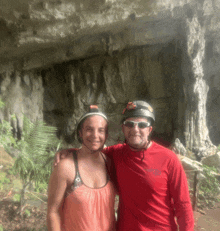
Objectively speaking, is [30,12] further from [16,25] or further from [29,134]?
[29,134]

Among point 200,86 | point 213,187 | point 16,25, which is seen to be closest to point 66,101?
point 16,25

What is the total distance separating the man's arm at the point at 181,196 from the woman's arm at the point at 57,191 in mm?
695

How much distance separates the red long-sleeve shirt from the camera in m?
Answer: 1.39

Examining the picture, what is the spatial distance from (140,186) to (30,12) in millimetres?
4403

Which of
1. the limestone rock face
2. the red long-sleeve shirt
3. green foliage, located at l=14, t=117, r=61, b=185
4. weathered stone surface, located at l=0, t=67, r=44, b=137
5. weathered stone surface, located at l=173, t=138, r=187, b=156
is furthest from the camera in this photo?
weathered stone surface, located at l=0, t=67, r=44, b=137

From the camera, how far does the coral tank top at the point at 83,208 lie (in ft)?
4.24

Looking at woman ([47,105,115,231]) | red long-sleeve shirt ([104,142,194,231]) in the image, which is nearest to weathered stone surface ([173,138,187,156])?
red long-sleeve shirt ([104,142,194,231])

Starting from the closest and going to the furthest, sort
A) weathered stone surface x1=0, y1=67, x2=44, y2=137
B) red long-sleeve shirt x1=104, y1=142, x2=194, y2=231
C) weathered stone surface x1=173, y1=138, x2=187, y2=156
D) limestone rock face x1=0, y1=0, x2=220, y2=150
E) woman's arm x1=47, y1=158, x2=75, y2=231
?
woman's arm x1=47, y1=158, x2=75, y2=231
red long-sleeve shirt x1=104, y1=142, x2=194, y2=231
limestone rock face x1=0, y1=0, x2=220, y2=150
weathered stone surface x1=173, y1=138, x2=187, y2=156
weathered stone surface x1=0, y1=67, x2=44, y2=137

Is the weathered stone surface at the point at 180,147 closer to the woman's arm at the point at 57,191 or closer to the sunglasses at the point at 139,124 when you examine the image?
the sunglasses at the point at 139,124

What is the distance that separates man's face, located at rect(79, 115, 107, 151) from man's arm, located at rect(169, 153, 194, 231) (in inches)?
21.1

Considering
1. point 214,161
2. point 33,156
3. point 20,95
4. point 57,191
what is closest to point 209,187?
point 214,161

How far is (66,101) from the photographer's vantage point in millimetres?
7809

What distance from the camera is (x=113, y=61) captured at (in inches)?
288

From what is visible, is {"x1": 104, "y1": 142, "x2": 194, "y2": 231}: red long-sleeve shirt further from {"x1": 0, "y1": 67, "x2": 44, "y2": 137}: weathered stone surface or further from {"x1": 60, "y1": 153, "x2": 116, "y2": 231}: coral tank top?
{"x1": 0, "y1": 67, "x2": 44, "y2": 137}: weathered stone surface
